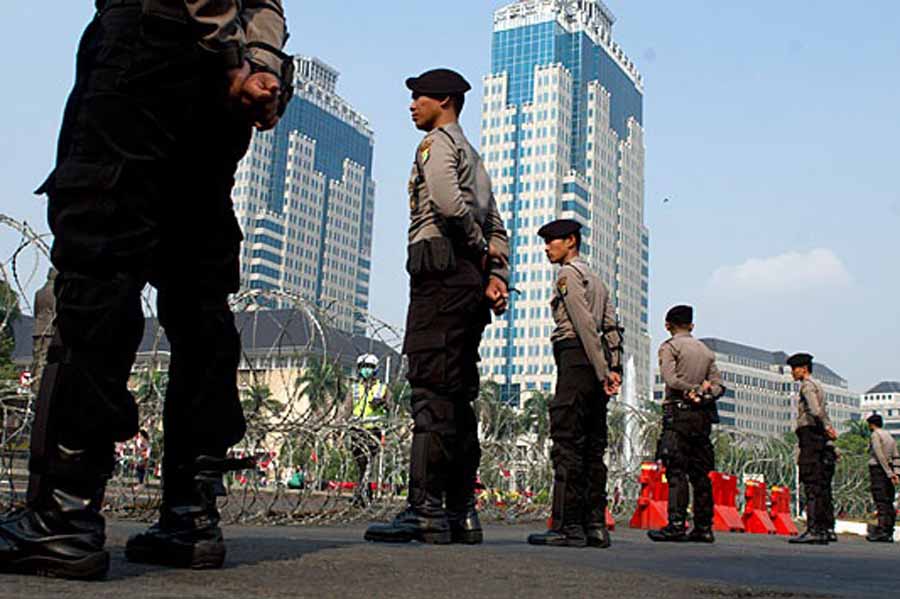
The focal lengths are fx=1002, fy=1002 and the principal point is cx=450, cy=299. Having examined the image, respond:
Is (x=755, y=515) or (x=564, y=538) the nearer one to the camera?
(x=564, y=538)

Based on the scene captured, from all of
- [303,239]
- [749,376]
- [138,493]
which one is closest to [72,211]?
[138,493]

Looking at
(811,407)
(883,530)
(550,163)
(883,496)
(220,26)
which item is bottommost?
(883,530)

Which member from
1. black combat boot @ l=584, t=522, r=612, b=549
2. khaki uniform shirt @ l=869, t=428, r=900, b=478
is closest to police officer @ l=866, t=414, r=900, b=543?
khaki uniform shirt @ l=869, t=428, r=900, b=478

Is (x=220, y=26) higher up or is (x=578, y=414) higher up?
(x=220, y=26)

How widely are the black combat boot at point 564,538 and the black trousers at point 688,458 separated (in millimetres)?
3045

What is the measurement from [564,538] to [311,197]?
170171 mm

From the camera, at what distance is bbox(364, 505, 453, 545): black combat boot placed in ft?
15.6

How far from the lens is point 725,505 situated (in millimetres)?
14000

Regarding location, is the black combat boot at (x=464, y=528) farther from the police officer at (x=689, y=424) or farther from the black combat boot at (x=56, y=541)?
the police officer at (x=689, y=424)

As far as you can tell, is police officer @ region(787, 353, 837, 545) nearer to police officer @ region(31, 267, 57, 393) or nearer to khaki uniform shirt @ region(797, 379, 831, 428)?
khaki uniform shirt @ region(797, 379, 831, 428)

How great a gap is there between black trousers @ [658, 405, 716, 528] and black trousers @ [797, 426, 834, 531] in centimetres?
253

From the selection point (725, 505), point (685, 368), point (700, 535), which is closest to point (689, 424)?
point (685, 368)

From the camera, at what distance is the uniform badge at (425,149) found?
209 inches

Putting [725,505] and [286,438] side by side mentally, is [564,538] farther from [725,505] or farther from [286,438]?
[725,505]
